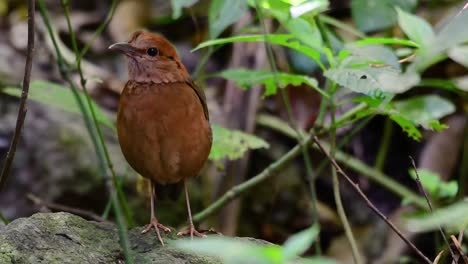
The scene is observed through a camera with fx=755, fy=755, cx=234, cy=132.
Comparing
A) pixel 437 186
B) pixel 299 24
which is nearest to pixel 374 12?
pixel 437 186

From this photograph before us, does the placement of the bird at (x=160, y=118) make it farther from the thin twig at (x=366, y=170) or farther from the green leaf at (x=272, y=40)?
the thin twig at (x=366, y=170)

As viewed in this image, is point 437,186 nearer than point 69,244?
No

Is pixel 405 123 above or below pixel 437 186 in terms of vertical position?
above

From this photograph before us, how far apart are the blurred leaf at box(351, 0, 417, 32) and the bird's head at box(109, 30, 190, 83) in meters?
1.46

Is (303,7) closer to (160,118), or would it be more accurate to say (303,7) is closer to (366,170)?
(160,118)

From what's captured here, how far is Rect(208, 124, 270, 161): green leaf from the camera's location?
3607mm

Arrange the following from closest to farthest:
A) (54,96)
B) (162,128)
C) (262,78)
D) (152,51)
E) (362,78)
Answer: (362,78), (162,128), (152,51), (262,78), (54,96)

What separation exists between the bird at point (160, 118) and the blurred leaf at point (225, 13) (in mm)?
269

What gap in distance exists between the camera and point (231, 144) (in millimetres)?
3680

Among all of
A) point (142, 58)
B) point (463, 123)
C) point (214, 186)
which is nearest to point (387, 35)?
point (463, 123)

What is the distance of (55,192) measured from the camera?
16.2 ft

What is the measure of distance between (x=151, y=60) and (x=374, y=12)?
175cm

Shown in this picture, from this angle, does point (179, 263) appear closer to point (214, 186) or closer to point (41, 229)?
point (41, 229)

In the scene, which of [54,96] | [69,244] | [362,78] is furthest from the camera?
[54,96]
